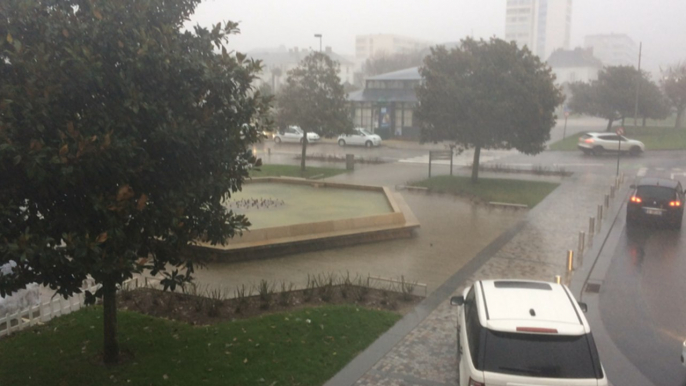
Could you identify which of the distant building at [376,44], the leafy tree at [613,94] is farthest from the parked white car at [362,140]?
the distant building at [376,44]

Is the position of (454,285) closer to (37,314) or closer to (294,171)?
(37,314)

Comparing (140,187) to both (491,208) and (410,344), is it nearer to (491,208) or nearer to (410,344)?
(410,344)

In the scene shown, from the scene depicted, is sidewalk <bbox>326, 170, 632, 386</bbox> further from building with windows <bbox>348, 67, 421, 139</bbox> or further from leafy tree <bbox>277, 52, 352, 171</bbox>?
building with windows <bbox>348, 67, 421, 139</bbox>

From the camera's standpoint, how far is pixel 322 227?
15.8 m

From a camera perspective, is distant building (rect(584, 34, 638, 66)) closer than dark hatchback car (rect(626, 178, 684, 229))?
No

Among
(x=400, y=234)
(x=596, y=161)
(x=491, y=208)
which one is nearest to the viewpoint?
(x=400, y=234)

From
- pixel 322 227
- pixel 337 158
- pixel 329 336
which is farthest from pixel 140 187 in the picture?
pixel 337 158

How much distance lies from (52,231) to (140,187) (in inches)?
41.1

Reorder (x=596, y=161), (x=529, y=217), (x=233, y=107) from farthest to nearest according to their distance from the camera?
(x=596, y=161) < (x=529, y=217) < (x=233, y=107)

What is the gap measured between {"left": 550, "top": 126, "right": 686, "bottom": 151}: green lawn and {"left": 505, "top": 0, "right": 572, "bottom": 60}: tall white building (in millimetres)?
124458

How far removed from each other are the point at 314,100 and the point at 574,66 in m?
100

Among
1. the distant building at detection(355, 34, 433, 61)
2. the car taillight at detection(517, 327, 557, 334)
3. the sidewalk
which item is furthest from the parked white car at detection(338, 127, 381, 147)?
the distant building at detection(355, 34, 433, 61)

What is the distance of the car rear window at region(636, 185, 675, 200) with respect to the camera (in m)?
18.2

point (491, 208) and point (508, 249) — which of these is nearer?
point (508, 249)
